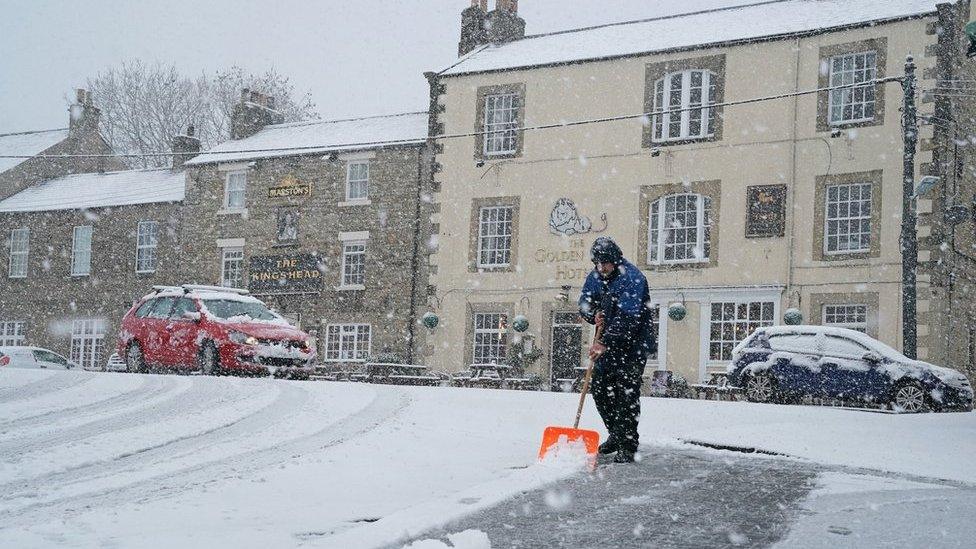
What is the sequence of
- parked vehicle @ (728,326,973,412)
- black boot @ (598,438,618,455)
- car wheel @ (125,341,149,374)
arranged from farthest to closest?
1. car wheel @ (125,341,149,374)
2. parked vehicle @ (728,326,973,412)
3. black boot @ (598,438,618,455)

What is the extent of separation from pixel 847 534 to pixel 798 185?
64.4ft

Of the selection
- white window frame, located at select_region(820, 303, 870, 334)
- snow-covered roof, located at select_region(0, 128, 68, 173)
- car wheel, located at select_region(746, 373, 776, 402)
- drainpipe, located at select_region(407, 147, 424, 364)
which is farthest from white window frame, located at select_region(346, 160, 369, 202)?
snow-covered roof, located at select_region(0, 128, 68, 173)

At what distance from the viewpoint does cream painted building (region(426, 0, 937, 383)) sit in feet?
76.6

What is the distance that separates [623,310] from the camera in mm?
8117

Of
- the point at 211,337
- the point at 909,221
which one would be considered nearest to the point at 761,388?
the point at 909,221

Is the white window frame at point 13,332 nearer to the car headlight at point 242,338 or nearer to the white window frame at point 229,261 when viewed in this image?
the white window frame at point 229,261

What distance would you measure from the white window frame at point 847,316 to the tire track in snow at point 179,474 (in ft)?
50.4

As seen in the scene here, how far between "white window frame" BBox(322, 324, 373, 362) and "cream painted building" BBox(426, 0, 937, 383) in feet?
8.83

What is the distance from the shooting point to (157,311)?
→ 19.8m

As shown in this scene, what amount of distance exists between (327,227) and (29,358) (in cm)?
881

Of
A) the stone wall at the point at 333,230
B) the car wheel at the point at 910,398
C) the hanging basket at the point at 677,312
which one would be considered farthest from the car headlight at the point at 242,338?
the stone wall at the point at 333,230

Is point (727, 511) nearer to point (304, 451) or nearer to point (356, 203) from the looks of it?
point (304, 451)

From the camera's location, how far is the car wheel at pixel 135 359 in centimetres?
1966

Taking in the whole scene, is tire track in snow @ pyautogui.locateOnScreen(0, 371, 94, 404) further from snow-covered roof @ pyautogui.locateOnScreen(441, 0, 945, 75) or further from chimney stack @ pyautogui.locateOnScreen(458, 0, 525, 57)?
chimney stack @ pyautogui.locateOnScreen(458, 0, 525, 57)
